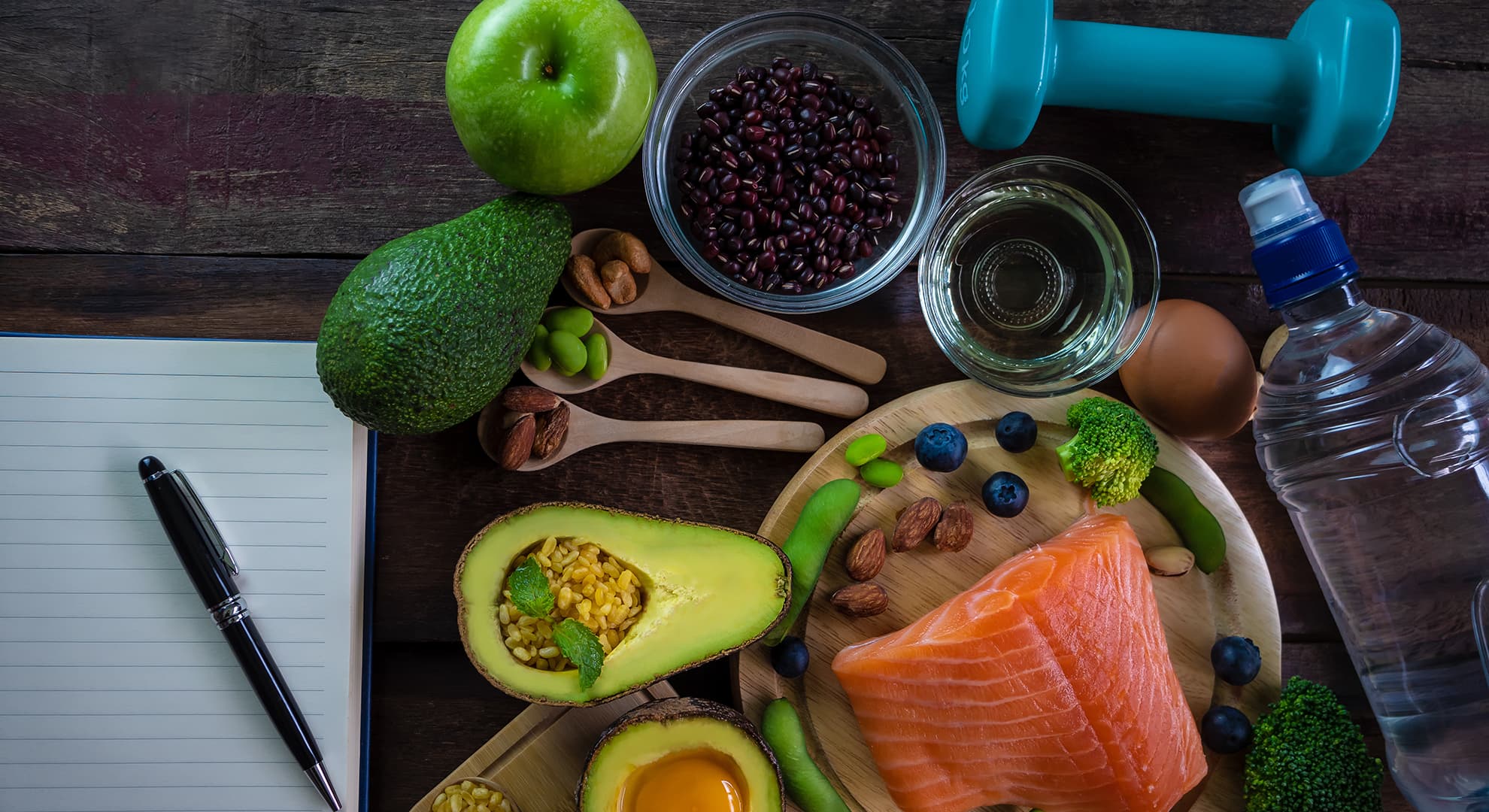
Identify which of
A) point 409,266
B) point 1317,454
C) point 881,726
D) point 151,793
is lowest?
point 151,793

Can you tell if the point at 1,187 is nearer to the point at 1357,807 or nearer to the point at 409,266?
the point at 409,266

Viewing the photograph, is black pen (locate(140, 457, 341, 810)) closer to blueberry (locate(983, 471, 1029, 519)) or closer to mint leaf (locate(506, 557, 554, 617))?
mint leaf (locate(506, 557, 554, 617))

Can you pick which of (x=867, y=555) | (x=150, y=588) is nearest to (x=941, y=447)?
(x=867, y=555)

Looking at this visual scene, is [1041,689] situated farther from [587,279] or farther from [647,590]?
[587,279]

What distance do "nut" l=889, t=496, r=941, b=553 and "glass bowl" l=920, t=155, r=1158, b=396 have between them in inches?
8.9

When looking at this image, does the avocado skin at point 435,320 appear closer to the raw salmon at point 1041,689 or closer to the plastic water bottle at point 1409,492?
the raw salmon at point 1041,689

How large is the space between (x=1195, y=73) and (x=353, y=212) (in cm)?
137

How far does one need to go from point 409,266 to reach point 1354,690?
5.59 feet

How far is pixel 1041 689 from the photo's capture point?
136 centimetres

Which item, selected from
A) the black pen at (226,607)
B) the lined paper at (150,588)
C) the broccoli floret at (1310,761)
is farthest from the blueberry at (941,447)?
the black pen at (226,607)

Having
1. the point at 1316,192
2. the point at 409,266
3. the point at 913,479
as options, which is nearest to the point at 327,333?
the point at 409,266

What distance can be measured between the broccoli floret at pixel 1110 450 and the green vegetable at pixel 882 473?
0.27 metres

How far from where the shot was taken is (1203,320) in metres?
1.45

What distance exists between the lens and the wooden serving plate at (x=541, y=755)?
1372 millimetres
